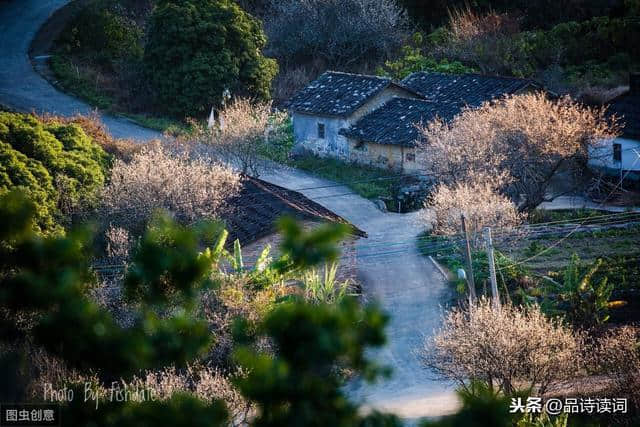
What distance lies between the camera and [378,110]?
30.5 metres

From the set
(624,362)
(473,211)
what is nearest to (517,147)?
(473,211)

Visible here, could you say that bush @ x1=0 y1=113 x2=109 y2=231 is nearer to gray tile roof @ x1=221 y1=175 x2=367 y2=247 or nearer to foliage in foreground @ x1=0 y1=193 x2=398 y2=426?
gray tile roof @ x1=221 y1=175 x2=367 y2=247

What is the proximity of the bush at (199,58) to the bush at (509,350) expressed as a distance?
70.1 ft

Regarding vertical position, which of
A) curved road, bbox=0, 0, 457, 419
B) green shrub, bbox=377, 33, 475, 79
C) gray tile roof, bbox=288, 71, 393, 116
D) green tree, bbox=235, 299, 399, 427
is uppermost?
green shrub, bbox=377, 33, 475, 79

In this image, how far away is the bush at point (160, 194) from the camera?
2009 cm

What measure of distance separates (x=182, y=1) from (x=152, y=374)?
2559 cm

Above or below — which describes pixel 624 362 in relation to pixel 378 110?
below

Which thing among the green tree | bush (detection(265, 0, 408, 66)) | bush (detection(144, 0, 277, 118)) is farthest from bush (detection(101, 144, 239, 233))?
bush (detection(265, 0, 408, 66))

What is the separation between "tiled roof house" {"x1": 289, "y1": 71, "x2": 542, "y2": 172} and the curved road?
2.00 meters

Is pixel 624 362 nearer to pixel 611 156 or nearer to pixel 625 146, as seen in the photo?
pixel 625 146

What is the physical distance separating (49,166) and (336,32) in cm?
2245

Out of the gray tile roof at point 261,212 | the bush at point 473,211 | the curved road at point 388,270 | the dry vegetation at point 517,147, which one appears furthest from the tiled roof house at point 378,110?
the bush at point 473,211

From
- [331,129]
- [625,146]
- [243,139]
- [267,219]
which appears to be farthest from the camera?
[331,129]

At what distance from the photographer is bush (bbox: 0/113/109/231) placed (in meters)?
19.5
